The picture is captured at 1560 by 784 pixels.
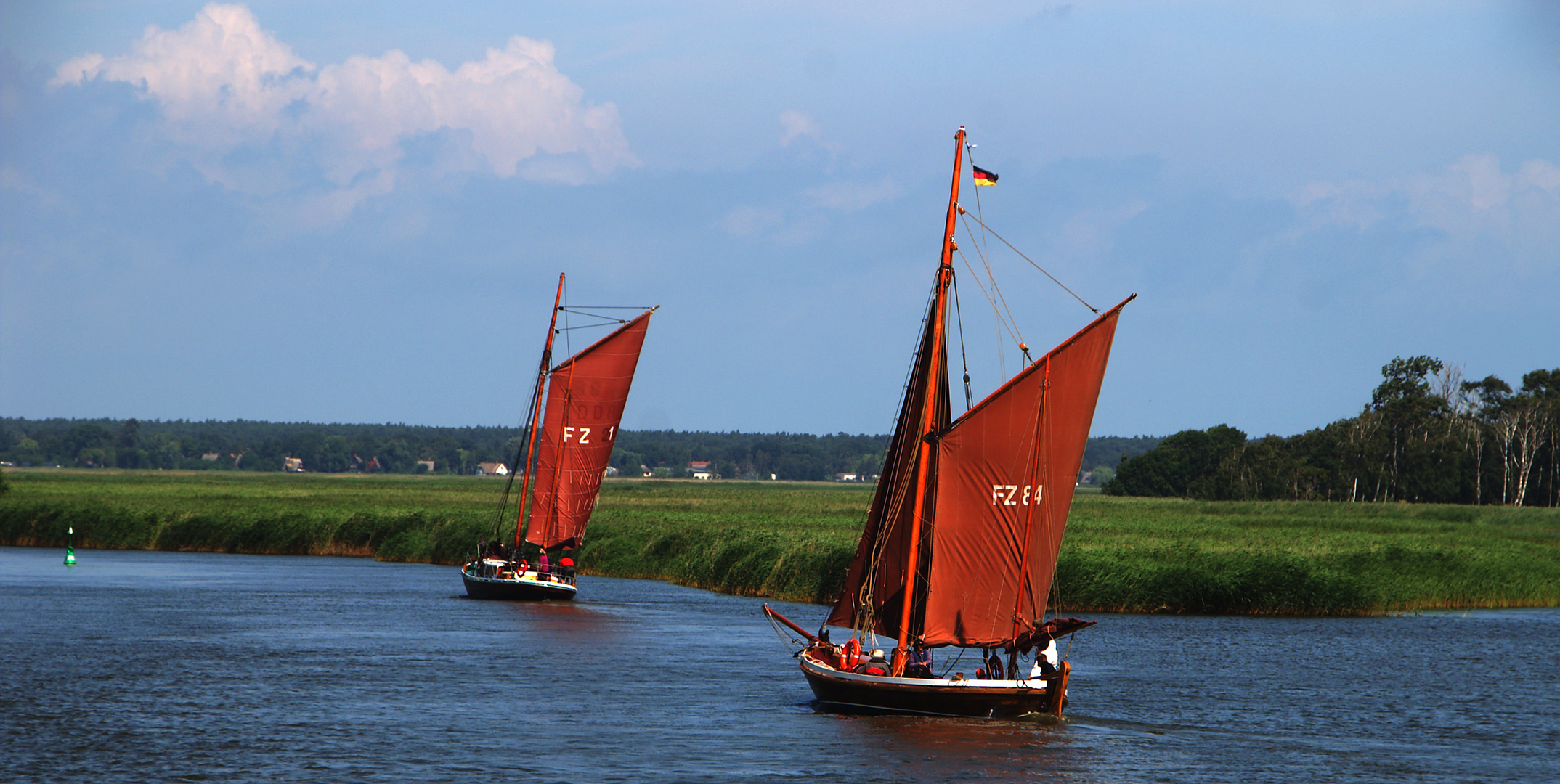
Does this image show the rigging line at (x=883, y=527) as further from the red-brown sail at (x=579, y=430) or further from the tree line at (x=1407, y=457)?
the tree line at (x=1407, y=457)

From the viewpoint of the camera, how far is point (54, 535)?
8944cm

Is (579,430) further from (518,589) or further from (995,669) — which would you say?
(995,669)

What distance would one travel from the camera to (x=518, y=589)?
61906 millimetres

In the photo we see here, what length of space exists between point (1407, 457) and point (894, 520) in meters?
123

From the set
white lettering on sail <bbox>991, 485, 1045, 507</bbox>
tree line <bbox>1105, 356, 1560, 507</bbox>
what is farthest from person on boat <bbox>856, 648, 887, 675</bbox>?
tree line <bbox>1105, 356, 1560, 507</bbox>

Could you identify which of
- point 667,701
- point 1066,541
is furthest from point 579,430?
point 667,701

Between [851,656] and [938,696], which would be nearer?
[938,696]

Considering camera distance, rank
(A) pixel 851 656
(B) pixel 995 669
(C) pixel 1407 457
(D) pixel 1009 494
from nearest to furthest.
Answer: (D) pixel 1009 494 < (B) pixel 995 669 < (A) pixel 851 656 < (C) pixel 1407 457

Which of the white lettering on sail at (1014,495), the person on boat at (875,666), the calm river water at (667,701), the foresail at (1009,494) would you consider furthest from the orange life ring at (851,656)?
the white lettering on sail at (1014,495)

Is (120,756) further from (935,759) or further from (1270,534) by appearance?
(1270,534)

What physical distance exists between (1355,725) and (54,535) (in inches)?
3107

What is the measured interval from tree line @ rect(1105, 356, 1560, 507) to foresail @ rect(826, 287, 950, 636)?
115 meters

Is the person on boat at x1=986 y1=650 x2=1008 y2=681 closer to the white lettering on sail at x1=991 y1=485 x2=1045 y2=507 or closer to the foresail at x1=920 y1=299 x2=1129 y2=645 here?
the foresail at x1=920 y1=299 x2=1129 y2=645

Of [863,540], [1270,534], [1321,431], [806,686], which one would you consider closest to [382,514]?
[1270,534]
